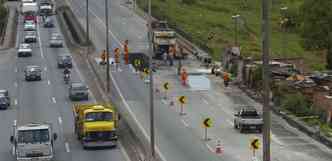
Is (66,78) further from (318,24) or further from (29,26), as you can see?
(29,26)

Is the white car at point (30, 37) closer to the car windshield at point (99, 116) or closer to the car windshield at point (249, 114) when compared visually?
the car windshield at point (249, 114)

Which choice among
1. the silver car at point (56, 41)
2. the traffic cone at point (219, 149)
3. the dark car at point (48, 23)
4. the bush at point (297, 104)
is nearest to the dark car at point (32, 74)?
the silver car at point (56, 41)

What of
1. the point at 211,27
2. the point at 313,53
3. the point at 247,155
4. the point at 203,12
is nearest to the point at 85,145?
the point at 247,155

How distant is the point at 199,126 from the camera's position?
5962 cm

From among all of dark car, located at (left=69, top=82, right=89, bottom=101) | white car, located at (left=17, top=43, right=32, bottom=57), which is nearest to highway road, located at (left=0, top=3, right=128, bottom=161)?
dark car, located at (left=69, top=82, right=89, bottom=101)

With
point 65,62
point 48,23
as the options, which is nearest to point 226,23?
point 48,23

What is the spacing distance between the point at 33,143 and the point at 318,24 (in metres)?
62.1

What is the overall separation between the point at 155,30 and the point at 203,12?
59831mm

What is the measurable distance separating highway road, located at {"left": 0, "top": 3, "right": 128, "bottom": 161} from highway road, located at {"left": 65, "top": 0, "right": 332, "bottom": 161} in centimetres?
383

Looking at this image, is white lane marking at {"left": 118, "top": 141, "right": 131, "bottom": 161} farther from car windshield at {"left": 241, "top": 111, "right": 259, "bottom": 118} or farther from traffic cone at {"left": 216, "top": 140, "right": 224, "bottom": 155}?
car windshield at {"left": 241, "top": 111, "right": 259, "bottom": 118}

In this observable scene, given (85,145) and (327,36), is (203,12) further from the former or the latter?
(85,145)

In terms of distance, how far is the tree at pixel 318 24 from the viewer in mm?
→ 102312

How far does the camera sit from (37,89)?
7838 centimetres

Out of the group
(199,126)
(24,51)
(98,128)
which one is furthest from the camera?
(24,51)
